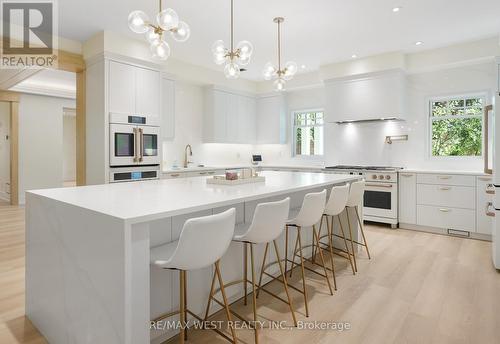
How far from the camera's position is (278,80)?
3502 millimetres

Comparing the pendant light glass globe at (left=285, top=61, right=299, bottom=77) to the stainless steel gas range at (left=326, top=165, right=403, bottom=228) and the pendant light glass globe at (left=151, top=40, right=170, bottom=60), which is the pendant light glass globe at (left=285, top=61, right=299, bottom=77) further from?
the stainless steel gas range at (left=326, top=165, right=403, bottom=228)

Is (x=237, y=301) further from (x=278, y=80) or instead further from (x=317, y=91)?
(x=317, y=91)

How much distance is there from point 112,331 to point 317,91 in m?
5.95

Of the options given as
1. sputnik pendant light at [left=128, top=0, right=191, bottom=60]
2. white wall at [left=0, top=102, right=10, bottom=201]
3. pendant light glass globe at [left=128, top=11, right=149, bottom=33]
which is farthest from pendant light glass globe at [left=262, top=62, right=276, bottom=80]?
white wall at [left=0, top=102, right=10, bottom=201]

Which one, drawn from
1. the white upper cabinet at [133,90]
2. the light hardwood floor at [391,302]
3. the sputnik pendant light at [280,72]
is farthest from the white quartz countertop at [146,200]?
the white upper cabinet at [133,90]

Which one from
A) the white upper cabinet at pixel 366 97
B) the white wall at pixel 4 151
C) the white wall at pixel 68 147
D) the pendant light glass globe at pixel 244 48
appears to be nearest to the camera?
the pendant light glass globe at pixel 244 48

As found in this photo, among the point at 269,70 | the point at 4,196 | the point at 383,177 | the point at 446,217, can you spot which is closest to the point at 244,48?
the point at 269,70

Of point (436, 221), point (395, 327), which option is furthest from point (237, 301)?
point (436, 221)

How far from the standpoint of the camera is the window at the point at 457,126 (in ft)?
15.7

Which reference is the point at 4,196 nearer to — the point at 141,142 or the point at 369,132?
the point at 141,142

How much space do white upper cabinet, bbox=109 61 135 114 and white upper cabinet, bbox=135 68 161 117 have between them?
8cm

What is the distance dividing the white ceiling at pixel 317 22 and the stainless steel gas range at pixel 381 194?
1925mm

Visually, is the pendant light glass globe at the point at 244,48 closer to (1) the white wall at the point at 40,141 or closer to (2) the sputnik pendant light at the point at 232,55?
(2) the sputnik pendant light at the point at 232,55

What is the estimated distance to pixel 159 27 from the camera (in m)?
2.31
